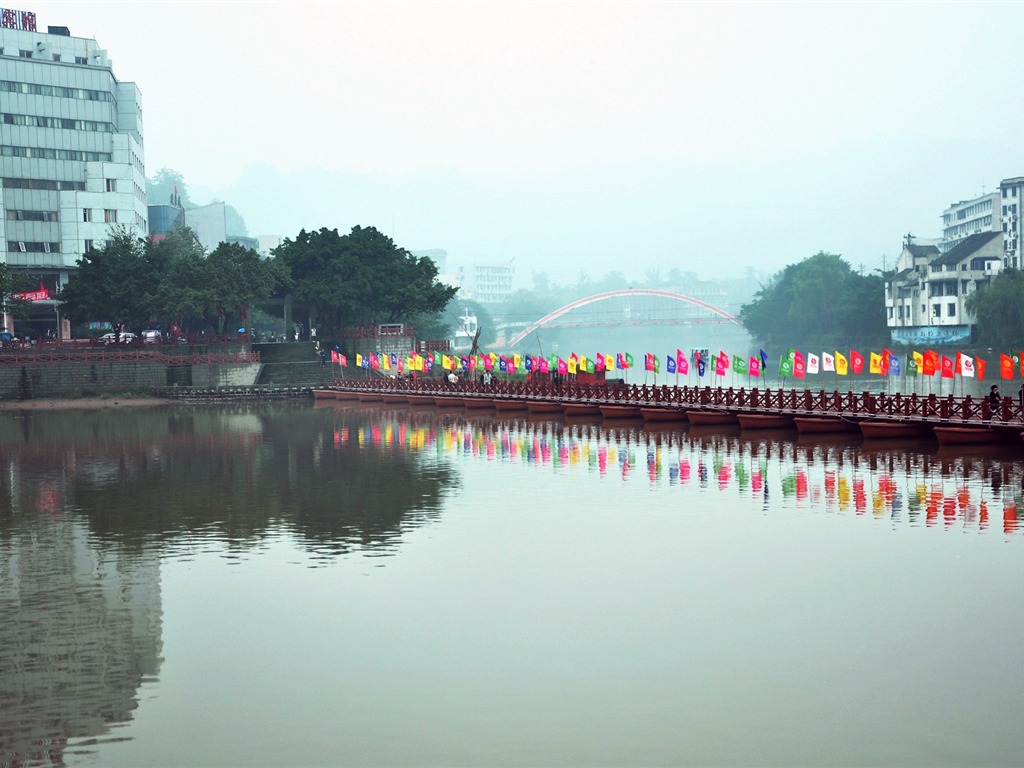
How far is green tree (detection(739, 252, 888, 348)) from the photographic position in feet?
456

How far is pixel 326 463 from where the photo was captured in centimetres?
4481

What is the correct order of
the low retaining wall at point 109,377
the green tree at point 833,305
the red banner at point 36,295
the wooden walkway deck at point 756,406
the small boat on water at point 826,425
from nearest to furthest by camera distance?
1. the wooden walkway deck at point 756,406
2. the small boat on water at point 826,425
3. the low retaining wall at point 109,377
4. the red banner at point 36,295
5. the green tree at point 833,305

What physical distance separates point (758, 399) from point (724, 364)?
6830 mm

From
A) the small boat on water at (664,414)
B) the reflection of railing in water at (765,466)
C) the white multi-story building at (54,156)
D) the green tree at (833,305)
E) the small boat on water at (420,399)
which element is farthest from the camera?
the green tree at (833,305)

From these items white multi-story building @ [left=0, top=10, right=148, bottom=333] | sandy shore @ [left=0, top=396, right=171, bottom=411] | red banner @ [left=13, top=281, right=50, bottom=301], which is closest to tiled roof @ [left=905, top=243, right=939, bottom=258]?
white multi-story building @ [left=0, top=10, right=148, bottom=333]

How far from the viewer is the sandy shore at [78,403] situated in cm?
8100

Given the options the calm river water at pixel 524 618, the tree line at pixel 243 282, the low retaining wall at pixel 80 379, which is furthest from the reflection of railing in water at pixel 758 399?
the low retaining wall at pixel 80 379

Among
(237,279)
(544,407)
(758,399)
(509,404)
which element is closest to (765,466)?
(758,399)

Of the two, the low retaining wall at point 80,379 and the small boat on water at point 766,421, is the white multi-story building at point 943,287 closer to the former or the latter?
the small boat on water at point 766,421

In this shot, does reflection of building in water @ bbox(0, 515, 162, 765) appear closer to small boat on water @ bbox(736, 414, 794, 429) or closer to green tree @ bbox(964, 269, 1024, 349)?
small boat on water @ bbox(736, 414, 794, 429)

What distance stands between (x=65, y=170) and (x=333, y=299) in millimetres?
26326

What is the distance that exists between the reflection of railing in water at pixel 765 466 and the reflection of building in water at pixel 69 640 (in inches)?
637

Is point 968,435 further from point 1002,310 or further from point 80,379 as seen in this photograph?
point 1002,310

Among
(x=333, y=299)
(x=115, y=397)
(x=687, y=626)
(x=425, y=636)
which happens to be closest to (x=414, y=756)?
(x=425, y=636)
